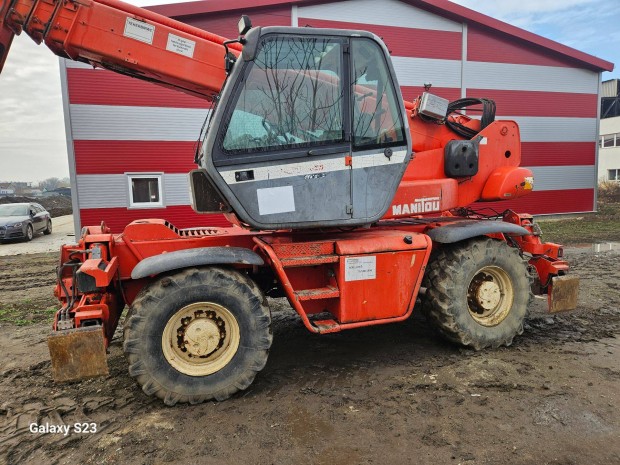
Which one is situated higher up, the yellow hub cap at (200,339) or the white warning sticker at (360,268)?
the white warning sticker at (360,268)

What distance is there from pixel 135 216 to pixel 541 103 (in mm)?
16202

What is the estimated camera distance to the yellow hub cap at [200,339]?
12.0 ft

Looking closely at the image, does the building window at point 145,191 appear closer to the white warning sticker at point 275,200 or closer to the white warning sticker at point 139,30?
the white warning sticker at point 139,30

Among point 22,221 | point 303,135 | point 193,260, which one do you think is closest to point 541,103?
point 303,135

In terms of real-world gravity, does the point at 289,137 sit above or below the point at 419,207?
above

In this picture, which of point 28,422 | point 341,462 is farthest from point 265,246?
point 28,422

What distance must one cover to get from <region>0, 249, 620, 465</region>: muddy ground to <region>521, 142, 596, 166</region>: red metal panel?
47.4 feet

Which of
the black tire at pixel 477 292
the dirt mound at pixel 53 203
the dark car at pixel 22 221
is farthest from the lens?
the dirt mound at pixel 53 203

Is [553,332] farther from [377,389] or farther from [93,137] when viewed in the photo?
[93,137]

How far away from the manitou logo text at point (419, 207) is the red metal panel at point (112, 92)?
10.7 meters

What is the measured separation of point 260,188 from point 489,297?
2.77 m

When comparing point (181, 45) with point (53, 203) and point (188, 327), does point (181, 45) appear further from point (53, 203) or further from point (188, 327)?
point (53, 203)

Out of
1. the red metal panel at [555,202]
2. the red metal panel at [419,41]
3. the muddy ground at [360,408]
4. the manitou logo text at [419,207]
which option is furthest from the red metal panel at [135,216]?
the red metal panel at [555,202]

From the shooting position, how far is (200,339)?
3.69 m
